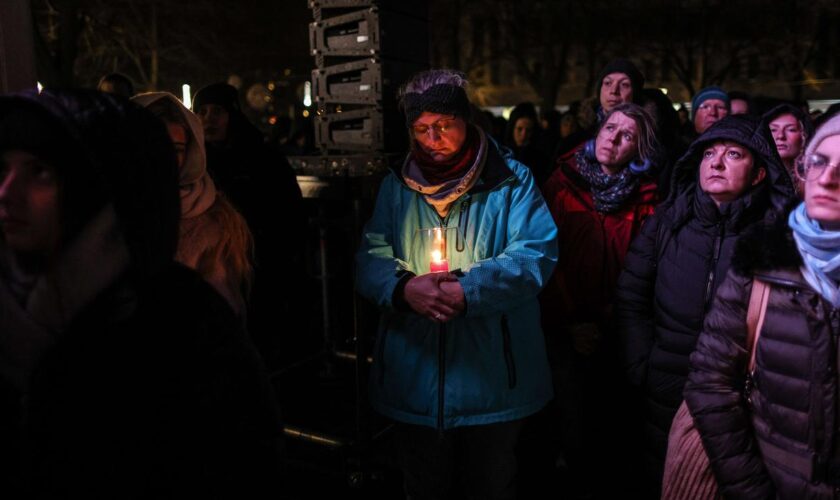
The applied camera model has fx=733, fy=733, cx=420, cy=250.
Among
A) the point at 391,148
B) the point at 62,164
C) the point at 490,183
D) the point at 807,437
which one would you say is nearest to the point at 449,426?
the point at 490,183

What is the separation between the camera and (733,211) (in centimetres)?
326

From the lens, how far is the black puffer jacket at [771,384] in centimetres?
229

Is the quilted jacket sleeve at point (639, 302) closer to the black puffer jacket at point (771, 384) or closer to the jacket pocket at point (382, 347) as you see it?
the black puffer jacket at point (771, 384)

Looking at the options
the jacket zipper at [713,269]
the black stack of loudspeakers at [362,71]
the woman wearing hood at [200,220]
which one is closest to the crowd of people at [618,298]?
the jacket zipper at [713,269]

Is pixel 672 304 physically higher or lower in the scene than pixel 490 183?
lower

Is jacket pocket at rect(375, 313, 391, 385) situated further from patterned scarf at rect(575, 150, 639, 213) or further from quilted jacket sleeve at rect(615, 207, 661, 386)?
patterned scarf at rect(575, 150, 639, 213)

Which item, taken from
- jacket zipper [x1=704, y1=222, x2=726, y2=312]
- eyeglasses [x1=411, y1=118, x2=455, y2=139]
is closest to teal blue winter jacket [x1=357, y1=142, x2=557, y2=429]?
eyeglasses [x1=411, y1=118, x2=455, y2=139]

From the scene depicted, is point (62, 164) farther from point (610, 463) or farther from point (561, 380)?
point (610, 463)

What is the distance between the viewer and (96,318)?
1589 millimetres

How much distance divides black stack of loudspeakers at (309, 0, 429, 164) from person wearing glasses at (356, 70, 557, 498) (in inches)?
70.6

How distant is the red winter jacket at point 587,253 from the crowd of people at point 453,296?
1 cm

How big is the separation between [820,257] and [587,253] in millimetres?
1783

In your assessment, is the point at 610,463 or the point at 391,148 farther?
the point at 391,148

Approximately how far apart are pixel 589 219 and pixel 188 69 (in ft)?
93.3
